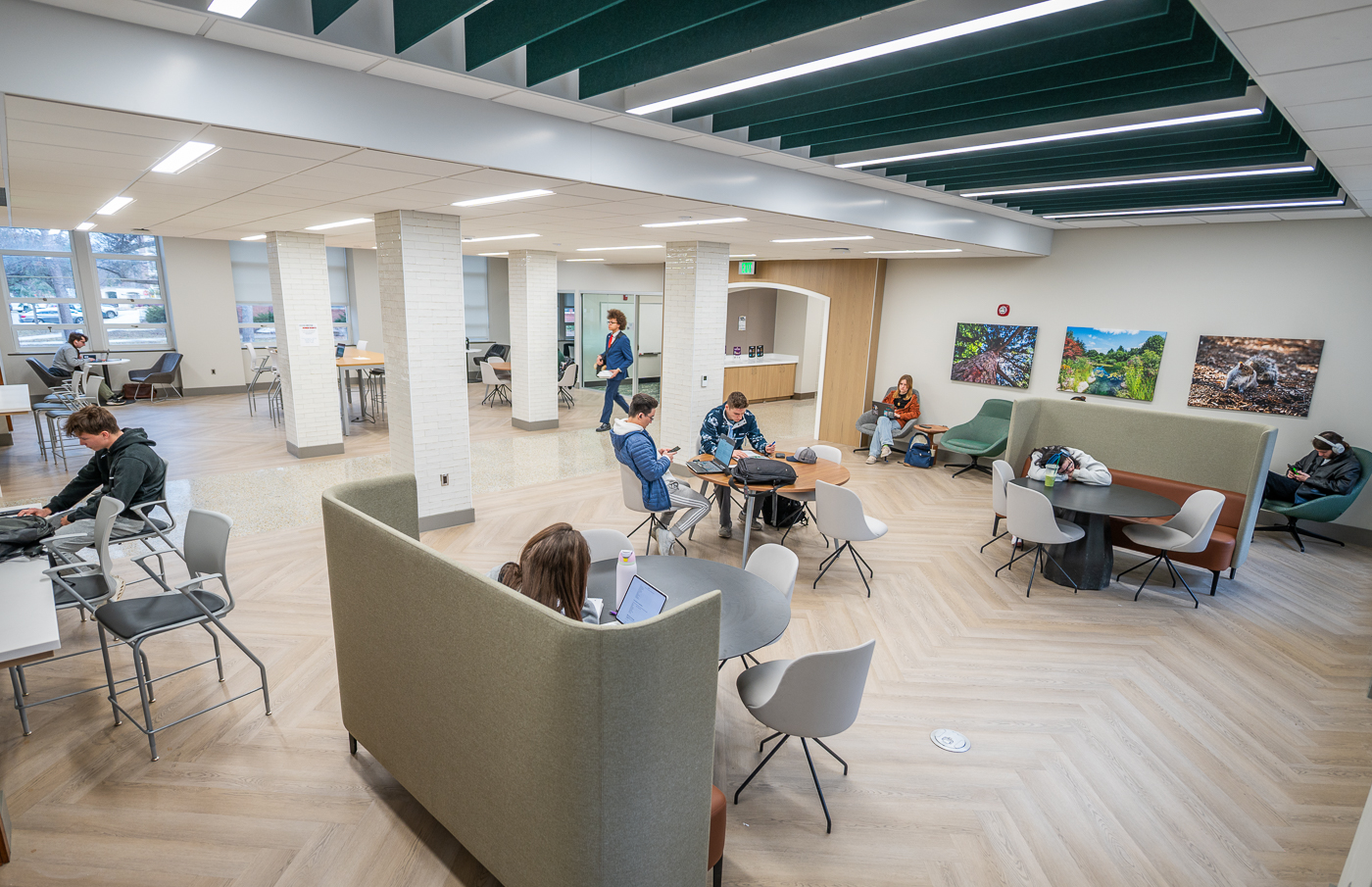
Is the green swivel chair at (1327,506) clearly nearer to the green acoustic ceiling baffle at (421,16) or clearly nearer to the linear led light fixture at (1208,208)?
the linear led light fixture at (1208,208)

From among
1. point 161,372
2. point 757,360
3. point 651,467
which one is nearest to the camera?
point 651,467

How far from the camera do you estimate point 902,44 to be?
2.58m

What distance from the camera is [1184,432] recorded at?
21.0 ft

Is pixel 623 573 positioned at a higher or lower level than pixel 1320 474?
higher

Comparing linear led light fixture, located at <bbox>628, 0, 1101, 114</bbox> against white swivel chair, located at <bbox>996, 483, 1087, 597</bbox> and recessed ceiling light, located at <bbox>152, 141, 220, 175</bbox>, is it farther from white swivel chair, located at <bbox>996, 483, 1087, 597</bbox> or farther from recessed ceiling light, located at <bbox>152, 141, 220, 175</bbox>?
white swivel chair, located at <bbox>996, 483, 1087, 597</bbox>

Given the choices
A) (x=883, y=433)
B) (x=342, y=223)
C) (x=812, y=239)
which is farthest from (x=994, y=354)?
(x=342, y=223)

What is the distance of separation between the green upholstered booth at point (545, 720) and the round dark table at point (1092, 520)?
448 cm

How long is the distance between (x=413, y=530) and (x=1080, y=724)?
3.88 m

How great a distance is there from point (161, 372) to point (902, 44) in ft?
47.0

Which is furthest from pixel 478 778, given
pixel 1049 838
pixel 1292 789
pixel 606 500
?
pixel 606 500

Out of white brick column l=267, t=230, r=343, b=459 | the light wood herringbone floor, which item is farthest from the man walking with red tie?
the light wood herringbone floor

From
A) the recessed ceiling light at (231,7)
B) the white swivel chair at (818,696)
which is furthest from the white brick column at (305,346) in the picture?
the white swivel chair at (818,696)

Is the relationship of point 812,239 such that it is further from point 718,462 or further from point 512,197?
point 512,197

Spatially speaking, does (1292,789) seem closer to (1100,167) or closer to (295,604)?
(1100,167)
